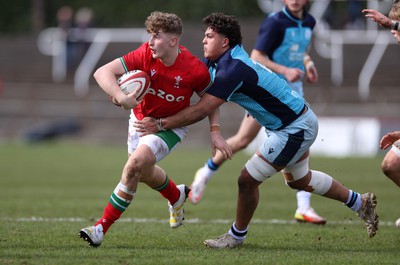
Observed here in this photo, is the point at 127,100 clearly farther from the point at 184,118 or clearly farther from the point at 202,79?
the point at 202,79

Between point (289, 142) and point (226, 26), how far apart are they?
3.81ft

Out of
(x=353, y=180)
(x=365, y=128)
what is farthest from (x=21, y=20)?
(x=353, y=180)

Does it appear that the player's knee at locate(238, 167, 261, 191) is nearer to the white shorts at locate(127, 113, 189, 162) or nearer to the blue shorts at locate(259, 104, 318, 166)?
the blue shorts at locate(259, 104, 318, 166)

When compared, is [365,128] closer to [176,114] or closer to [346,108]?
[346,108]

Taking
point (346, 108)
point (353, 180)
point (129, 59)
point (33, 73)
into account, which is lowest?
point (33, 73)

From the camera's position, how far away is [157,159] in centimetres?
773

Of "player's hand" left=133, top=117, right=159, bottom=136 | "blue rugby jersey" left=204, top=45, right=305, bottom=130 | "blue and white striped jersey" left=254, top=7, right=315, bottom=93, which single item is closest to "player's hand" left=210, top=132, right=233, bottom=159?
"blue rugby jersey" left=204, top=45, right=305, bottom=130

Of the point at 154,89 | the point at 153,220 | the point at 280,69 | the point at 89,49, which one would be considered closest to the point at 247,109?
the point at 154,89

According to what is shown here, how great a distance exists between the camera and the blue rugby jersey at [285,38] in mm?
10148

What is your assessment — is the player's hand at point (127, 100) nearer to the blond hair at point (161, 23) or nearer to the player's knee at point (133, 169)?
the player's knee at point (133, 169)

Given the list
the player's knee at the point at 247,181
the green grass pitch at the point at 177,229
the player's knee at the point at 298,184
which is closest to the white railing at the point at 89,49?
the green grass pitch at the point at 177,229

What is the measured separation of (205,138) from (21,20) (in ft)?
42.2

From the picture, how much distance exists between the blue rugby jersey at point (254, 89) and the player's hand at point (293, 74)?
64.5 inches

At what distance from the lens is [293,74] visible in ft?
31.2
